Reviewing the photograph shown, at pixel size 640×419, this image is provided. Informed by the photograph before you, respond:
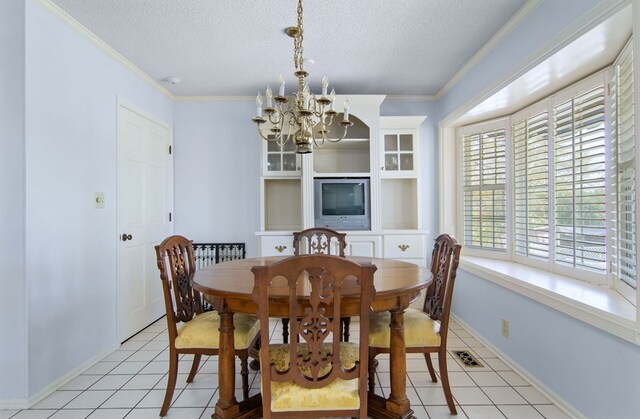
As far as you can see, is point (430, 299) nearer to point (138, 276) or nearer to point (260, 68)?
point (260, 68)

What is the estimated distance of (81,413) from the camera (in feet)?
6.23

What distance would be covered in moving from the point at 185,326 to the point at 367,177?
2.27 m

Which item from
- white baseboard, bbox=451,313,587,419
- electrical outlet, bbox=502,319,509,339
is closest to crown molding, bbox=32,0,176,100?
electrical outlet, bbox=502,319,509,339

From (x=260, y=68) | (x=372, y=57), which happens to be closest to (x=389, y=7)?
(x=372, y=57)

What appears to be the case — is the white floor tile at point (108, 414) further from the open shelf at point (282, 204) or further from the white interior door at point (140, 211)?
the open shelf at point (282, 204)

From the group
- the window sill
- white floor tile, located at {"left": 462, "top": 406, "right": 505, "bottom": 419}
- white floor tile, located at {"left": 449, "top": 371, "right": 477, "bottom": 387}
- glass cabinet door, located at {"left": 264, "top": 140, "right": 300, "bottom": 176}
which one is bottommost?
white floor tile, located at {"left": 462, "top": 406, "right": 505, "bottom": 419}

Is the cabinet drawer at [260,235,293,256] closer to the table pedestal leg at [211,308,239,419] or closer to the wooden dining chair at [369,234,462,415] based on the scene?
the wooden dining chair at [369,234,462,415]

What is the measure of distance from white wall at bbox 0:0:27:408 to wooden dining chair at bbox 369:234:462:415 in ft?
6.79

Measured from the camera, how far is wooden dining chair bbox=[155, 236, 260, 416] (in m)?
1.80

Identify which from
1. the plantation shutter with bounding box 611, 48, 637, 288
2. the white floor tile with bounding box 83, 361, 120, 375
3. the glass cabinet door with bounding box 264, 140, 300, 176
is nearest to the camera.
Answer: the plantation shutter with bounding box 611, 48, 637, 288

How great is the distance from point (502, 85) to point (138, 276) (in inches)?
140

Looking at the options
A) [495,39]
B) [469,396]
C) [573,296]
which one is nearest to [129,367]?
[469,396]

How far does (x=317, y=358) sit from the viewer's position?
1316 mm

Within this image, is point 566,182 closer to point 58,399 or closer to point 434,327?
point 434,327
